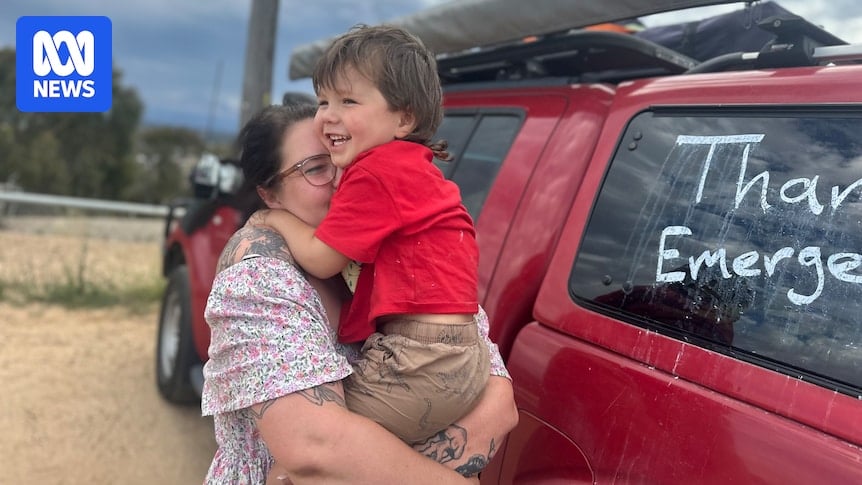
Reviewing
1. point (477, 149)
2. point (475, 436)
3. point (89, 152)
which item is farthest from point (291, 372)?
point (89, 152)

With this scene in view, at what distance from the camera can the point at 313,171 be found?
164 centimetres

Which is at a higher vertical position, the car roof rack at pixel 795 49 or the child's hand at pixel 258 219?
the car roof rack at pixel 795 49

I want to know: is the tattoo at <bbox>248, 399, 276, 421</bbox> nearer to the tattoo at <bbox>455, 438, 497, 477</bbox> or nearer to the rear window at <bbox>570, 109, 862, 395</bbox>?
the tattoo at <bbox>455, 438, 497, 477</bbox>

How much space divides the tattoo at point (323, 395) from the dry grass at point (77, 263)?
5979mm

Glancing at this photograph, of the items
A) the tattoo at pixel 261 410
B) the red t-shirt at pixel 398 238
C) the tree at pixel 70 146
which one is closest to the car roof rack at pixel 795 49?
the red t-shirt at pixel 398 238

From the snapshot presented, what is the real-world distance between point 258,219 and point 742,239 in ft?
3.58

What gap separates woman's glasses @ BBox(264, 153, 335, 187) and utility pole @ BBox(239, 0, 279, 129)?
4898mm

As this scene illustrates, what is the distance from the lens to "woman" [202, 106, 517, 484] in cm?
136

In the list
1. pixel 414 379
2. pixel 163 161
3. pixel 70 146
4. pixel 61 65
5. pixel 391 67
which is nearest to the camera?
pixel 414 379

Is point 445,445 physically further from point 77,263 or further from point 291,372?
point 77,263

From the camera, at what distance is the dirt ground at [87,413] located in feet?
12.2

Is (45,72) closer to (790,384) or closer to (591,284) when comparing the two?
(591,284)

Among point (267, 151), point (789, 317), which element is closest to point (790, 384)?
point (789, 317)

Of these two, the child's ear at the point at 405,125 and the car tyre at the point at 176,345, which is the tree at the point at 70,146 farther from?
the child's ear at the point at 405,125
